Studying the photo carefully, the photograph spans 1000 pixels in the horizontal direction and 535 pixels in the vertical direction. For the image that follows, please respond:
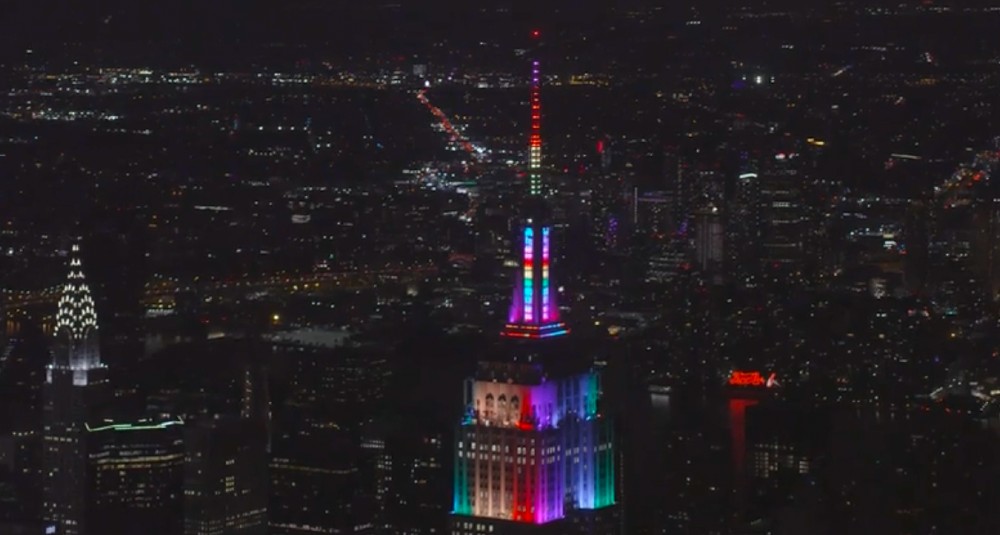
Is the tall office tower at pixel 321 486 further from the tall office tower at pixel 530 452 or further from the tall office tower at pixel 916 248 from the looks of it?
the tall office tower at pixel 916 248

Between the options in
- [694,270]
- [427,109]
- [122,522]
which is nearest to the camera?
[122,522]

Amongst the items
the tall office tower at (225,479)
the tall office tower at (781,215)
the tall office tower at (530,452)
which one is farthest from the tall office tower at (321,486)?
the tall office tower at (781,215)

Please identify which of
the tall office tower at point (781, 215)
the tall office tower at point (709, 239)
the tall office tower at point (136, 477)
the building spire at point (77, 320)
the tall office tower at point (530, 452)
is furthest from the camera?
the tall office tower at point (709, 239)

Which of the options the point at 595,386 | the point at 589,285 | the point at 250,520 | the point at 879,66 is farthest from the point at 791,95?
the point at 250,520

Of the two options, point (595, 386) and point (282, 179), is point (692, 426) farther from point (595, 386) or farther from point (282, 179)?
point (282, 179)

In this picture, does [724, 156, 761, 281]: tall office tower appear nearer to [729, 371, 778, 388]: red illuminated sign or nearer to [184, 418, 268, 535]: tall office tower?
[729, 371, 778, 388]: red illuminated sign

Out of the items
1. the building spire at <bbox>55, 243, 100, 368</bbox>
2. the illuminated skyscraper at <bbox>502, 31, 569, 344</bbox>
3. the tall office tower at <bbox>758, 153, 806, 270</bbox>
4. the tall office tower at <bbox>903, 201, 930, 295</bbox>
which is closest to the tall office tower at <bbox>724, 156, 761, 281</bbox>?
the tall office tower at <bbox>758, 153, 806, 270</bbox>
